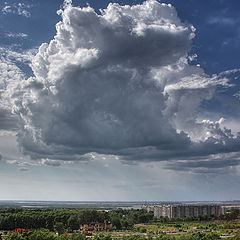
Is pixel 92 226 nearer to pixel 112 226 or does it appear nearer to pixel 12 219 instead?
pixel 112 226

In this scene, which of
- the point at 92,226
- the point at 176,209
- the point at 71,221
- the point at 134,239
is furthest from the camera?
the point at 176,209

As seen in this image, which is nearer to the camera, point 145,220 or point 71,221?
point 71,221

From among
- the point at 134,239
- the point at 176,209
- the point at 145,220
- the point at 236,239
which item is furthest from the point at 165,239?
the point at 176,209

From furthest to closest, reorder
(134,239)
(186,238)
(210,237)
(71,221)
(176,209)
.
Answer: (176,209)
(71,221)
(210,237)
(186,238)
(134,239)

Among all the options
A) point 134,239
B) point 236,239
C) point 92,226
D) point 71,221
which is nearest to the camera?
point 236,239

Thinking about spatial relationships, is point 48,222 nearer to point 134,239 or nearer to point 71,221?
point 71,221

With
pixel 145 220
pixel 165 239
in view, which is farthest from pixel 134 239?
pixel 145 220

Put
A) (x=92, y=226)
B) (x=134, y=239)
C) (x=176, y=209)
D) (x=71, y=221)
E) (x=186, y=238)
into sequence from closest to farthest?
Result: 1. (x=134, y=239)
2. (x=186, y=238)
3. (x=71, y=221)
4. (x=92, y=226)
5. (x=176, y=209)

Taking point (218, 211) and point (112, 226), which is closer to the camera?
point (112, 226)
